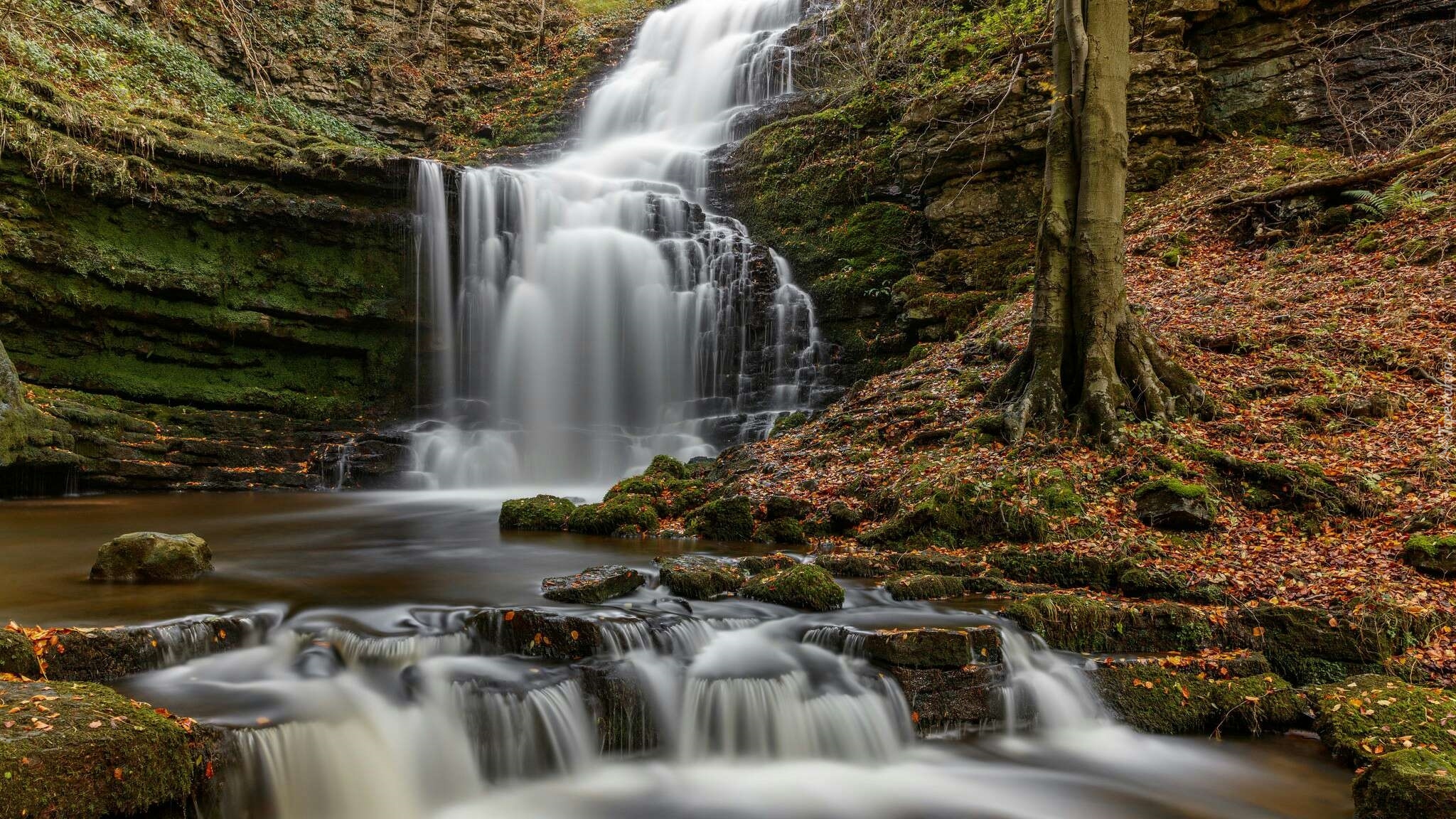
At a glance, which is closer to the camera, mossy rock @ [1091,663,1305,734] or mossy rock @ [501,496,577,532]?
mossy rock @ [1091,663,1305,734]

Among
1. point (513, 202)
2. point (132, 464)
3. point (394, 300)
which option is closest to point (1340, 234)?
point (513, 202)

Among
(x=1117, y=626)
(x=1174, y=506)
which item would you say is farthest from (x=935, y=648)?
(x=1174, y=506)

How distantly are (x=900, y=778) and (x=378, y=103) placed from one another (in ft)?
80.6

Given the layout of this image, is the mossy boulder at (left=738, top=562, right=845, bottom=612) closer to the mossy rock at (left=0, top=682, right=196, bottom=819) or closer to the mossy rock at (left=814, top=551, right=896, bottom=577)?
the mossy rock at (left=814, top=551, right=896, bottom=577)

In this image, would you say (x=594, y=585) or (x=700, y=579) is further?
(x=700, y=579)

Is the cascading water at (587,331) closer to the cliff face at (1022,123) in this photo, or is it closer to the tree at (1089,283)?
the cliff face at (1022,123)

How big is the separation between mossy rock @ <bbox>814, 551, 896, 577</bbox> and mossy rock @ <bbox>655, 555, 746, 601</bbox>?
0.84m

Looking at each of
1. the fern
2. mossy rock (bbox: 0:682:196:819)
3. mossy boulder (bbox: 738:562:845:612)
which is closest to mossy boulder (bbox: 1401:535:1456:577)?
mossy boulder (bbox: 738:562:845:612)

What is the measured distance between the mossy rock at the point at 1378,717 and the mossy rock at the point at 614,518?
20.7 ft

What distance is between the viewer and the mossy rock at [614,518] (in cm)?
894

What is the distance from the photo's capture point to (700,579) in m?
5.78

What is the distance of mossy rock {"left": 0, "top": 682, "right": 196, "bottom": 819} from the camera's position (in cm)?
269

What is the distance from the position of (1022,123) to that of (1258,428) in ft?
26.4

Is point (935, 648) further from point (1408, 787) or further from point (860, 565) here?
point (1408, 787)
